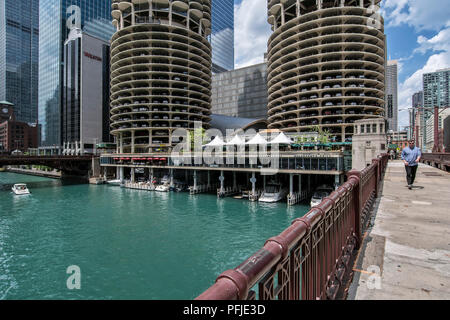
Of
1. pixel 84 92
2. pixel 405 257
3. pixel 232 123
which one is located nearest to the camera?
pixel 405 257

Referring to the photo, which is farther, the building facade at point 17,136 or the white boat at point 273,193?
the building facade at point 17,136

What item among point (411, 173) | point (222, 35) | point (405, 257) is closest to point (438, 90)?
point (222, 35)

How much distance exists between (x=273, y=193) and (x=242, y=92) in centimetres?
9969

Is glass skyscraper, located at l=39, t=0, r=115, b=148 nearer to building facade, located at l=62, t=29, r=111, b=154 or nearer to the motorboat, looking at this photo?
building facade, located at l=62, t=29, r=111, b=154

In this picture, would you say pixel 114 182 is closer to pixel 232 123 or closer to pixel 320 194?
pixel 320 194

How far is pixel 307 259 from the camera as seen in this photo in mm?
3506

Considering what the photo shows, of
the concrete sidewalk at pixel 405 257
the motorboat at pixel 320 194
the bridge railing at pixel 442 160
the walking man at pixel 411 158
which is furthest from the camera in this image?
the motorboat at pixel 320 194

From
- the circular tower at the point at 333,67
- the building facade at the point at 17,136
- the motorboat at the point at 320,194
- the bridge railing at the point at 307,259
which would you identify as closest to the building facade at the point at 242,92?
the circular tower at the point at 333,67

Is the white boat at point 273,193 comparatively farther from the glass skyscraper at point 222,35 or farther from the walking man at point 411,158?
the glass skyscraper at point 222,35

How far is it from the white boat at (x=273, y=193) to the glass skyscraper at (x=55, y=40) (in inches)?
5295

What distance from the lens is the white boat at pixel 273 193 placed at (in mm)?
43469

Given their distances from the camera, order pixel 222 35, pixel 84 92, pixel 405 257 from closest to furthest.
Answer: pixel 405 257 → pixel 84 92 → pixel 222 35

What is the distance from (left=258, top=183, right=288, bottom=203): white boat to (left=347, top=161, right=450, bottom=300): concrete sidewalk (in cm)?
3526
